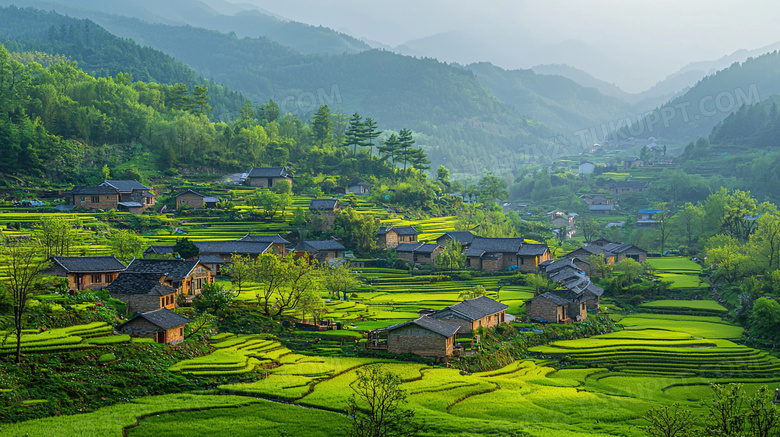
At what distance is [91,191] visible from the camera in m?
74.6

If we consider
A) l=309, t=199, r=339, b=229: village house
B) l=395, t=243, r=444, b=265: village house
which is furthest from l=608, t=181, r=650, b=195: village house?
l=309, t=199, r=339, b=229: village house

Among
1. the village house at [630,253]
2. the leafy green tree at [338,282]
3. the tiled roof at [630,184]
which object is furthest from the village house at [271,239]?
the tiled roof at [630,184]

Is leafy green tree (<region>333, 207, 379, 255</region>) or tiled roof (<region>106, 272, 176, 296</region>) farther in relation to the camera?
leafy green tree (<region>333, 207, 379, 255</region>)

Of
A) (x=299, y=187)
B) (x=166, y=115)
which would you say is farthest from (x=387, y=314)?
(x=166, y=115)

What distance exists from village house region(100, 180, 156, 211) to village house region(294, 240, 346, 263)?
2137cm

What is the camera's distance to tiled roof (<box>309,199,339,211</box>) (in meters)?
80.9

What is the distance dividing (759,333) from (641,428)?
76.3 feet

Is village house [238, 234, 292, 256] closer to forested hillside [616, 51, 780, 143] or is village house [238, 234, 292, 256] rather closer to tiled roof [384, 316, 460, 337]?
tiled roof [384, 316, 460, 337]

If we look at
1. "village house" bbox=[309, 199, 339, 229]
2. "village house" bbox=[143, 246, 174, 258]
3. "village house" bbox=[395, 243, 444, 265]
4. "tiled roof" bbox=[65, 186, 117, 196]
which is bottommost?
"village house" bbox=[395, 243, 444, 265]

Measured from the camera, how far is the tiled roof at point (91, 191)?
73938 millimetres

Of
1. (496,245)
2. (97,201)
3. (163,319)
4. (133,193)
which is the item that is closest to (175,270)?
(163,319)

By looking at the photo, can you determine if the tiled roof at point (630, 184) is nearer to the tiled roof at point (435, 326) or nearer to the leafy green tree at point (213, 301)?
the tiled roof at point (435, 326)

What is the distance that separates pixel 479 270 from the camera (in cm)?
7138

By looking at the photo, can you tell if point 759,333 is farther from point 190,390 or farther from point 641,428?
Answer: point 190,390
